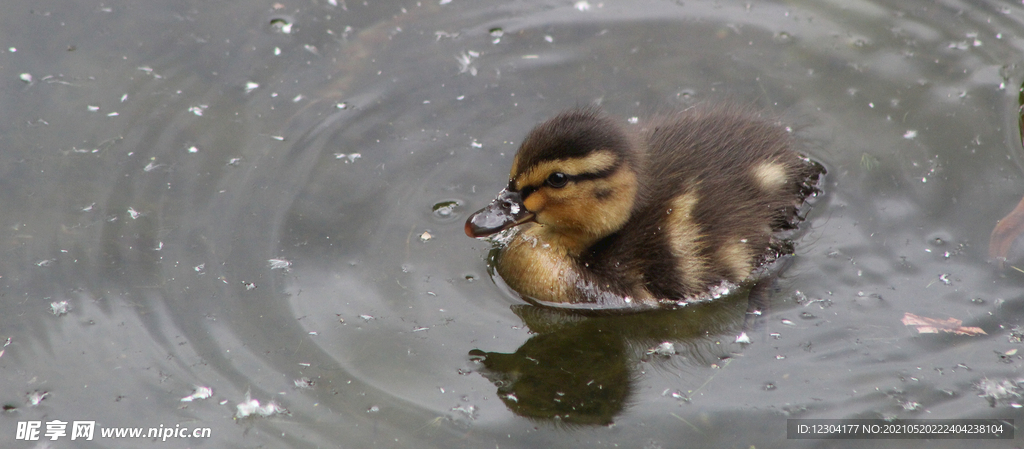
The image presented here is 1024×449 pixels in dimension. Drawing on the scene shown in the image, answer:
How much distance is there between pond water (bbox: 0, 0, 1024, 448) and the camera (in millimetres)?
3451

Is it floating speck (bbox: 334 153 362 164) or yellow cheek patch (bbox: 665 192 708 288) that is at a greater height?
yellow cheek patch (bbox: 665 192 708 288)

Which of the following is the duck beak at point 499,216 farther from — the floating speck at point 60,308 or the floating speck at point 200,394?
the floating speck at point 60,308

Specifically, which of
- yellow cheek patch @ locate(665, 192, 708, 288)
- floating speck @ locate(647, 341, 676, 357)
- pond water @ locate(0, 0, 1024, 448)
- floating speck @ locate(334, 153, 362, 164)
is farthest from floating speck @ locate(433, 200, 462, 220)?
floating speck @ locate(647, 341, 676, 357)

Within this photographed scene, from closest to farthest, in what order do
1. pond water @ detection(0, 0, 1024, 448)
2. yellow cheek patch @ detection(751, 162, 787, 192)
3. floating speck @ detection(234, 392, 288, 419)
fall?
floating speck @ detection(234, 392, 288, 419)
pond water @ detection(0, 0, 1024, 448)
yellow cheek patch @ detection(751, 162, 787, 192)

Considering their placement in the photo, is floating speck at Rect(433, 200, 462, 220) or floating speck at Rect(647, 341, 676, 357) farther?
floating speck at Rect(433, 200, 462, 220)

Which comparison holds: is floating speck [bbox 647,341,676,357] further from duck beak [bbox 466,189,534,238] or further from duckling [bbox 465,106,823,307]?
duck beak [bbox 466,189,534,238]

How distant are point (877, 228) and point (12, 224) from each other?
4226 mm

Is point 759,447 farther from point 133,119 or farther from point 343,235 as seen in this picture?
point 133,119

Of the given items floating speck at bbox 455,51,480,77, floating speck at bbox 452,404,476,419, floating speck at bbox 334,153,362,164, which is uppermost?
floating speck at bbox 455,51,480,77

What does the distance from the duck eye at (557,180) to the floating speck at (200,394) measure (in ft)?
5.34

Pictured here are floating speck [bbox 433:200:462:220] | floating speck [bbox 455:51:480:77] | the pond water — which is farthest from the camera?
floating speck [bbox 455:51:480:77]

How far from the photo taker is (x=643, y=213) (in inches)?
157

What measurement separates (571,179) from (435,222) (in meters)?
0.89

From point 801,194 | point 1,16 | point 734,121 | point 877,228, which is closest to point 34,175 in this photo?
point 1,16
